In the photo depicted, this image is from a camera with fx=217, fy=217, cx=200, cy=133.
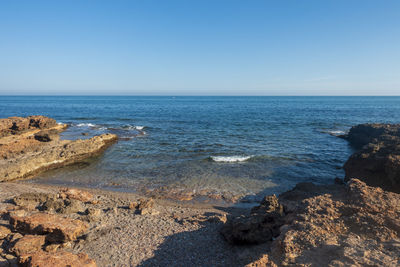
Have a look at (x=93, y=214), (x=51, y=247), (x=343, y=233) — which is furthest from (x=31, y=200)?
(x=343, y=233)

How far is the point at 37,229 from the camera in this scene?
7.35 m

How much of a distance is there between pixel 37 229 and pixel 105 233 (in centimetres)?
217

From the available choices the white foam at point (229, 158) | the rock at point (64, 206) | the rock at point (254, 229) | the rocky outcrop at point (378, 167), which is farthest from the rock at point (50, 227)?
the rocky outcrop at point (378, 167)

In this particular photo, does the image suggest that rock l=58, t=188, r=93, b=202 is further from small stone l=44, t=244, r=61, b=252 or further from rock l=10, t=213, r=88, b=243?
small stone l=44, t=244, r=61, b=252

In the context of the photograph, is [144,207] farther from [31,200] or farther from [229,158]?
[229,158]

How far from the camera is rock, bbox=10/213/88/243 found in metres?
7.31

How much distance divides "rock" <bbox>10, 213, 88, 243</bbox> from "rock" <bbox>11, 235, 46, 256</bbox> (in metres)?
0.26

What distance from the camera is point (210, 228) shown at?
867 centimetres

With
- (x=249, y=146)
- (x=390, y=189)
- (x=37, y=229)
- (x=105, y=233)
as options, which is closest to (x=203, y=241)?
(x=105, y=233)

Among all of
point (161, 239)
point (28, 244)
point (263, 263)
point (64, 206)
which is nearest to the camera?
point (263, 263)

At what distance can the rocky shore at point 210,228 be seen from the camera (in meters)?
4.78

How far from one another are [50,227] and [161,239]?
12.3 feet

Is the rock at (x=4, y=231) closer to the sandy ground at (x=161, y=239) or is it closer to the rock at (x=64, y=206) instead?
the rock at (x=64, y=206)

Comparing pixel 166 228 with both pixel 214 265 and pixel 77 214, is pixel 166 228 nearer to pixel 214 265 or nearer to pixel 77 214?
pixel 214 265
